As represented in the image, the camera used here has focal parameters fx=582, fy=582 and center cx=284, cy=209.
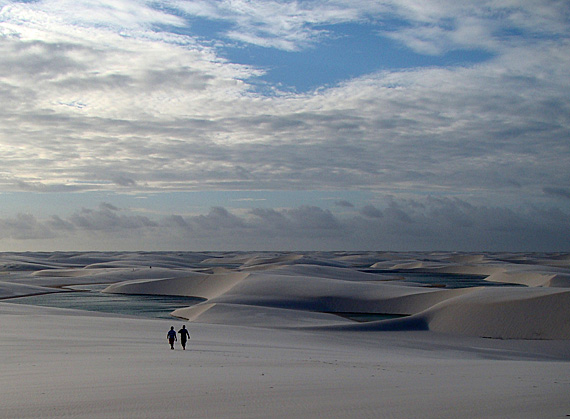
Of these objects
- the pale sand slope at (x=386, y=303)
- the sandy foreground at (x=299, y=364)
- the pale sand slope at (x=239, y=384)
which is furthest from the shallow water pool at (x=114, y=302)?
the pale sand slope at (x=239, y=384)

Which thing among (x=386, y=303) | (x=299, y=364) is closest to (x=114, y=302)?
(x=386, y=303)

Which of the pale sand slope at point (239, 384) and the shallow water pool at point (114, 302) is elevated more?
the shallow water pool at point (114, 302)

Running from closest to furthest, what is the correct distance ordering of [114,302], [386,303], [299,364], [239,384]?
[239,384], [299,364], [386,303], [114,302]

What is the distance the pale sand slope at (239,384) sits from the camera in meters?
8.22

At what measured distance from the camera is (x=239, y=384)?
1027 centimetres

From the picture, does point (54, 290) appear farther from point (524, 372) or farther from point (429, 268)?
point (429, 268)

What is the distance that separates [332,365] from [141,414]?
22.7 feet

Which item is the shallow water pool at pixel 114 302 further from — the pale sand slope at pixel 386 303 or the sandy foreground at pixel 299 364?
the sandy foreground at pixel 299 364

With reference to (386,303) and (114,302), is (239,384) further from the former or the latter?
(114,302)

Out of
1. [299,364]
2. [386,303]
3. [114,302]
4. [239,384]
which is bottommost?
[386,303]

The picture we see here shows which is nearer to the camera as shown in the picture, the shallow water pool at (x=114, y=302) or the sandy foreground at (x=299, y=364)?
the sandy foreground at (x=299, y=364)

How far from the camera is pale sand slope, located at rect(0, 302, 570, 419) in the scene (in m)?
8.22

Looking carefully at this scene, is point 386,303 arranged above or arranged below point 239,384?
below

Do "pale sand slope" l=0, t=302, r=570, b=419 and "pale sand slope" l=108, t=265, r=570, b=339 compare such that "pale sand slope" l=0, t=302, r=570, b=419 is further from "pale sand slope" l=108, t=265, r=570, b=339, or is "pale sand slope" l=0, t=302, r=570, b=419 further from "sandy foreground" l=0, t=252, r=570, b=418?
"pale sand slope" l=108, t=265, r=570, b=339
